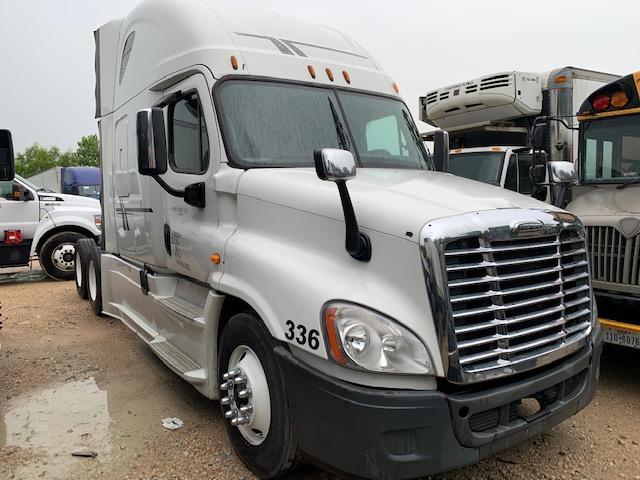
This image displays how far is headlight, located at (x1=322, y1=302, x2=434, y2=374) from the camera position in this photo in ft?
7.82

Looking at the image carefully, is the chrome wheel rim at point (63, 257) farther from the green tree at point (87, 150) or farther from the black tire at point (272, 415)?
the green tree at point (87, 150)

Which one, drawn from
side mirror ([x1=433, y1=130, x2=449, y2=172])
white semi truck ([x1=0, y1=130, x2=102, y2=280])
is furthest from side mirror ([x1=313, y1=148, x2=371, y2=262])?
white semi truck ([x1=0, y1=130, x2=102, y2=280])

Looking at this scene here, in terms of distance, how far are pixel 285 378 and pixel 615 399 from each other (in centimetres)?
310

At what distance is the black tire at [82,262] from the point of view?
8.02 metres

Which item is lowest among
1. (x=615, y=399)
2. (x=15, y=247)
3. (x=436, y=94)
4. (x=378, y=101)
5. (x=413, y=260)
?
(x=615, y=399)

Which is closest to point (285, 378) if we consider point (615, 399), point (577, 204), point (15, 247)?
point (615, 399)

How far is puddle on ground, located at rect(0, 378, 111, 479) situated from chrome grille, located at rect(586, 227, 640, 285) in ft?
13.7

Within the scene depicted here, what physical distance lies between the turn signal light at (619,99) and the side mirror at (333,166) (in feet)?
12.6

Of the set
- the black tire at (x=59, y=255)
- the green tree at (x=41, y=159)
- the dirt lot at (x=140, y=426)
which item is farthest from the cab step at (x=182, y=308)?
the green tree at (x=41, y=159)

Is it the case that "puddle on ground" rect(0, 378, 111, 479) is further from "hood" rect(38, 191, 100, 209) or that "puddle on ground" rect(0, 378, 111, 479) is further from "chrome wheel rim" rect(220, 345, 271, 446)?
"hood" rect(38, 191, 100, 209)

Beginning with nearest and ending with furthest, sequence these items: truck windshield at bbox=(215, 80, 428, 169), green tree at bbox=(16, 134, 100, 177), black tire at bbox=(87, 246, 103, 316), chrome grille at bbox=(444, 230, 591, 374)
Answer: chrome grille at bbox=(444, 230, 591, 374), truck windshield at bbox=(215, 80, 428, 169), black tire at bbox=(87, 246, 103, 316), green tree at bbox=(16, 134, 100, 177)

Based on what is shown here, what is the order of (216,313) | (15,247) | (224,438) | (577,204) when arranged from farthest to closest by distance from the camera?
(15,247), (577,204), (224,438), (216,313)

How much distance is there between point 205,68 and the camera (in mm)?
3699

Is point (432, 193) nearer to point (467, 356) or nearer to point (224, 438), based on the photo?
point (467, 356)
